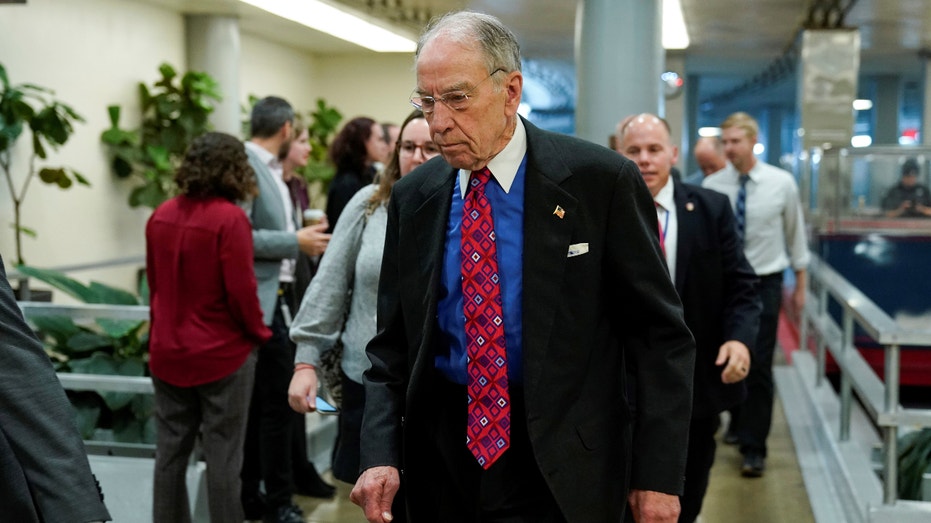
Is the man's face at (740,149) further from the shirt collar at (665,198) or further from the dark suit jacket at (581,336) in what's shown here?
the dark suit jacket at (581,336)

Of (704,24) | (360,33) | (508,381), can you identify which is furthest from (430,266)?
(704,24)

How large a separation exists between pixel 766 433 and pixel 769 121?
33020 millimetres

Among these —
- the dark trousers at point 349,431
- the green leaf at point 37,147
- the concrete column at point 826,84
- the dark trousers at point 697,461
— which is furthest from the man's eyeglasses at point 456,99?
the concrete column at point 826,84

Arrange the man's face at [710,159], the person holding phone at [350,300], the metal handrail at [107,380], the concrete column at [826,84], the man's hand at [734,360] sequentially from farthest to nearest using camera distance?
the concrete column at [826,84] < the man's face at [710,159] < the metal handrail at [107,380] < the man's hand at [734,360] < the person holding phone at [350,300]

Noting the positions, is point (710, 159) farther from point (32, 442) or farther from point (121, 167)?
point (32, 442)

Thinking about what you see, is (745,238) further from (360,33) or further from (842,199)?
(360,33)

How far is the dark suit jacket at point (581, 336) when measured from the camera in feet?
6.77

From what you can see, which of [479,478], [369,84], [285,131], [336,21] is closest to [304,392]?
[479,478]

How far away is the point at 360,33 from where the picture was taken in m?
13.1

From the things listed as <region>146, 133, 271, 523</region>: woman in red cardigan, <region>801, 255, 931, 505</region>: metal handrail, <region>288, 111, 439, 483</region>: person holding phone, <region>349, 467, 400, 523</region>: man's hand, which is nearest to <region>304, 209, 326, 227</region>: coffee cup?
<region>146, 133, 271, 523</region>: woman in red cardigan

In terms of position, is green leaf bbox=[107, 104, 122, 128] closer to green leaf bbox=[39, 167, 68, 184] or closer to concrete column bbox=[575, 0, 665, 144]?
green leaf bbox=[39, 167, 68, 184]

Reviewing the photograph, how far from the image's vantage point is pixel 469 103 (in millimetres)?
2045

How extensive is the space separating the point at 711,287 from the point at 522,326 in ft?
6.10

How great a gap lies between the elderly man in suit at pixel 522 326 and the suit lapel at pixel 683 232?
1558 millimetres
